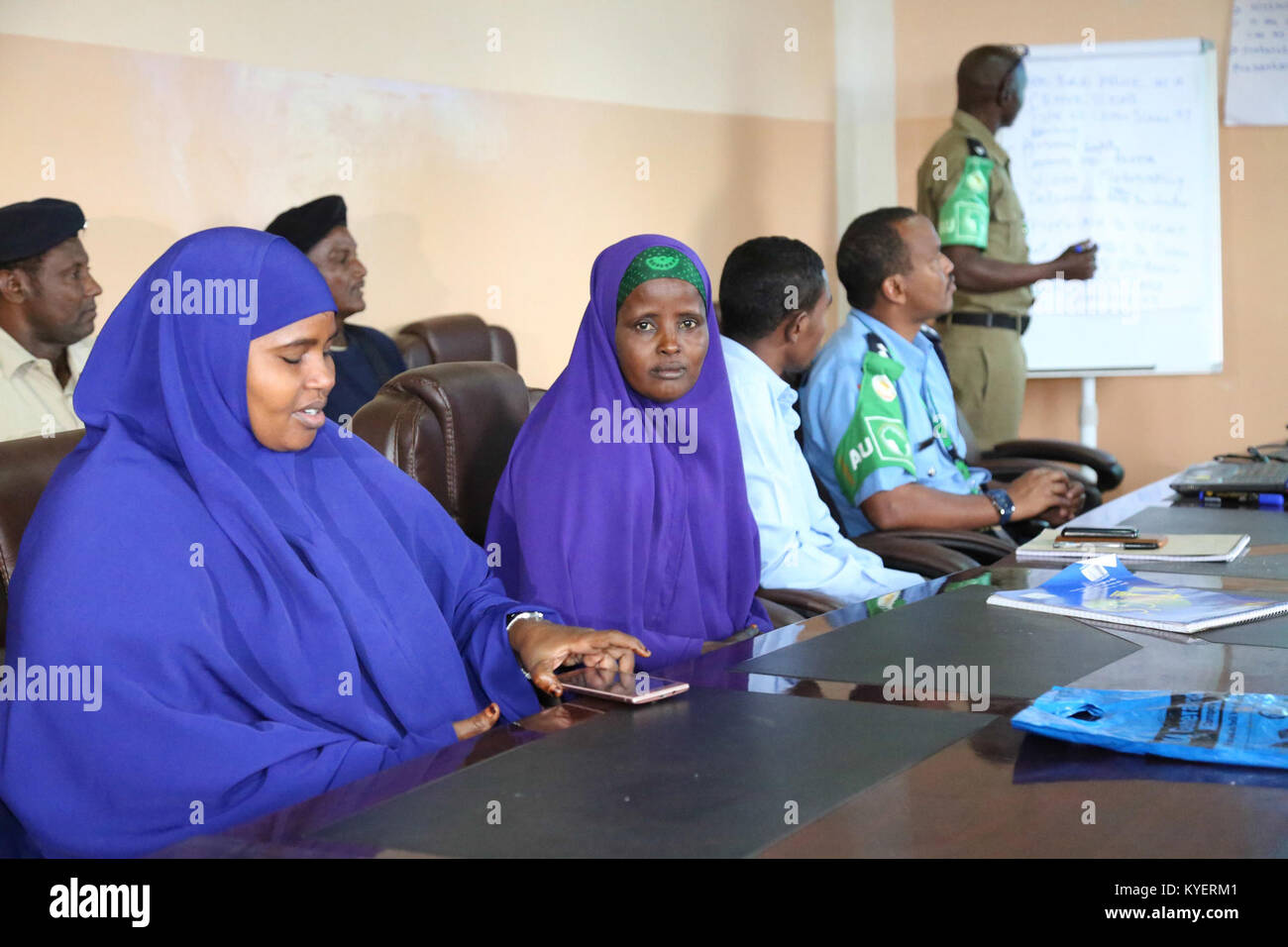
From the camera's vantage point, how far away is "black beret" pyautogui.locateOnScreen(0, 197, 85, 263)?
2840mm

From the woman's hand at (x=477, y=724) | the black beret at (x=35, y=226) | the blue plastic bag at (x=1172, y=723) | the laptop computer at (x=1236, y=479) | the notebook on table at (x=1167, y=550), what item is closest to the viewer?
the blue plastic bag at (x=1172, y=723)

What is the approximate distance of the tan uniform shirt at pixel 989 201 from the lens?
4.57 meters

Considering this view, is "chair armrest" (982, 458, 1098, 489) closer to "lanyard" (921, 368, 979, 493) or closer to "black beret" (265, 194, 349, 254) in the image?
"lanyard" (921, 368, 979, 493)

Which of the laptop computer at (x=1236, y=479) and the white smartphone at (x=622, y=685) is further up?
the laptop computer at (x=1236, y=479)

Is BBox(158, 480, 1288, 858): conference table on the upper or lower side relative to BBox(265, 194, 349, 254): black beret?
lower

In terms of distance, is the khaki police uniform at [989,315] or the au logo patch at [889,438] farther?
the khaki police uniform at [989,315]

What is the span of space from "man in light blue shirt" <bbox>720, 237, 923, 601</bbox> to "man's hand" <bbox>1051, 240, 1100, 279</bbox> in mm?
1989

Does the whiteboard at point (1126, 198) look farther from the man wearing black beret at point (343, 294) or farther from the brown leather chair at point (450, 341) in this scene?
the man wearing black beret at point (343, 294)

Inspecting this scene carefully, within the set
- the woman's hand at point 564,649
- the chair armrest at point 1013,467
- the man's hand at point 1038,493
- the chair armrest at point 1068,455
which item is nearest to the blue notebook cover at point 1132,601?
the woman's hand at point 564,649

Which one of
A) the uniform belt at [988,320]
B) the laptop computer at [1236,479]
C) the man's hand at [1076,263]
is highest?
the man's hand at [1076,263]

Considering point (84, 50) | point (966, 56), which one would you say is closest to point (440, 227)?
point (84, 50)
